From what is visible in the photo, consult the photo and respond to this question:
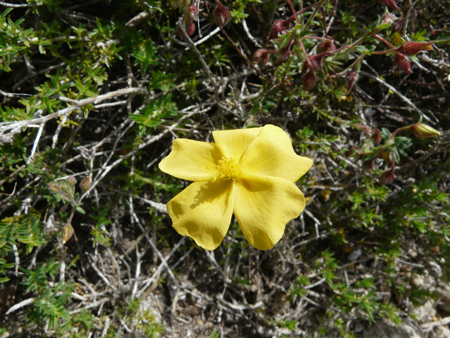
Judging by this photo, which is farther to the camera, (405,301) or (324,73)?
(405,301)

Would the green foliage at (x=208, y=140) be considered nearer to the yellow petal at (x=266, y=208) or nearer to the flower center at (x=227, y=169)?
the flower center at (x=227, y=169)

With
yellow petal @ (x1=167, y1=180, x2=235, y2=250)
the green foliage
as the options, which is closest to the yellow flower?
yellow petal @ (x1=167, y1=180, x2=235, y2=250)

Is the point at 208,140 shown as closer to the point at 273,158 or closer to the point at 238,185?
the point at 238,185

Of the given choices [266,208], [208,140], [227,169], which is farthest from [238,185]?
[208,140]

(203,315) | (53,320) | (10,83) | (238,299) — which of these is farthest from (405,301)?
(10,83)

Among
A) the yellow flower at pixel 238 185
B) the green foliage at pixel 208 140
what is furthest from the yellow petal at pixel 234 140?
the green foliage at pixel 208 140

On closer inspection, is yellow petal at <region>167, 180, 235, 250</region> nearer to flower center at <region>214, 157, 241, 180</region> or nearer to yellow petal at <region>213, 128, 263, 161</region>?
flower center at <region>214, 157, 241, 180</region>

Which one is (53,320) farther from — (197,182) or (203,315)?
(197,182)
